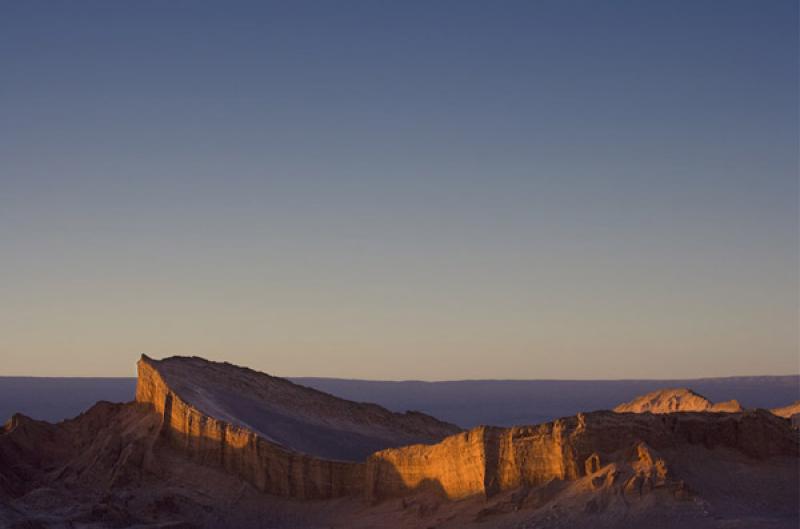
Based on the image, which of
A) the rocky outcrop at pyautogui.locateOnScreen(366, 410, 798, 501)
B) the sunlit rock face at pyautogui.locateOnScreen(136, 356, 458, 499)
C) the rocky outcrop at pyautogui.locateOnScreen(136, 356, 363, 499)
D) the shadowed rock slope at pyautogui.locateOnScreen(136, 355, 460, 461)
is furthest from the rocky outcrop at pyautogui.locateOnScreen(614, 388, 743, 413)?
the rocky outcrop at pyautogui.locateOnScreen(366, 410, 798, 501)

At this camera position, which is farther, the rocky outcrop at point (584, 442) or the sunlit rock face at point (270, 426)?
the sunlit rock face at point (270, 426)

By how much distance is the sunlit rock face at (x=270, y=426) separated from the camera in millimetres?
35594

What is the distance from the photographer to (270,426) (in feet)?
138

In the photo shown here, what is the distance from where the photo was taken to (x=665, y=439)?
92.9ft

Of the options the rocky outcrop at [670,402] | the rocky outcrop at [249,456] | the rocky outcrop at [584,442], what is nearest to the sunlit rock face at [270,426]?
the rocky outcrop at [249,456]

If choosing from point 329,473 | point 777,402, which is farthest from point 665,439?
point 777,402

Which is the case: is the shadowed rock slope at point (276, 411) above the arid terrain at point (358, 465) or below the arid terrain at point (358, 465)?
above

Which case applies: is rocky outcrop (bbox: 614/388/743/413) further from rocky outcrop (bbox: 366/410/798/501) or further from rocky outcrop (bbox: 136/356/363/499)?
rocky outcrop (bbox: 366/410/798/501)

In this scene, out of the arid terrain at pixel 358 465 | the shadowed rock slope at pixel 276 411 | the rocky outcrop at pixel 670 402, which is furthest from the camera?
the rocky outcrop at pixel 670 402

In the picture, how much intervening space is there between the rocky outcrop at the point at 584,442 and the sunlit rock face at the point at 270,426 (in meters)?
5.54

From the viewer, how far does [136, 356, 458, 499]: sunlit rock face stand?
35.6 metres

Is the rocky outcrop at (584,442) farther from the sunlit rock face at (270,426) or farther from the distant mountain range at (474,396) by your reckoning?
the distant mountain range at (474,396)

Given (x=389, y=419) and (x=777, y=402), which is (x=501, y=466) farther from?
(x=777, y=402)

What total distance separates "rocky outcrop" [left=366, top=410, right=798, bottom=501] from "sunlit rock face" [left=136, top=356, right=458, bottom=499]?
5538 millimetres
